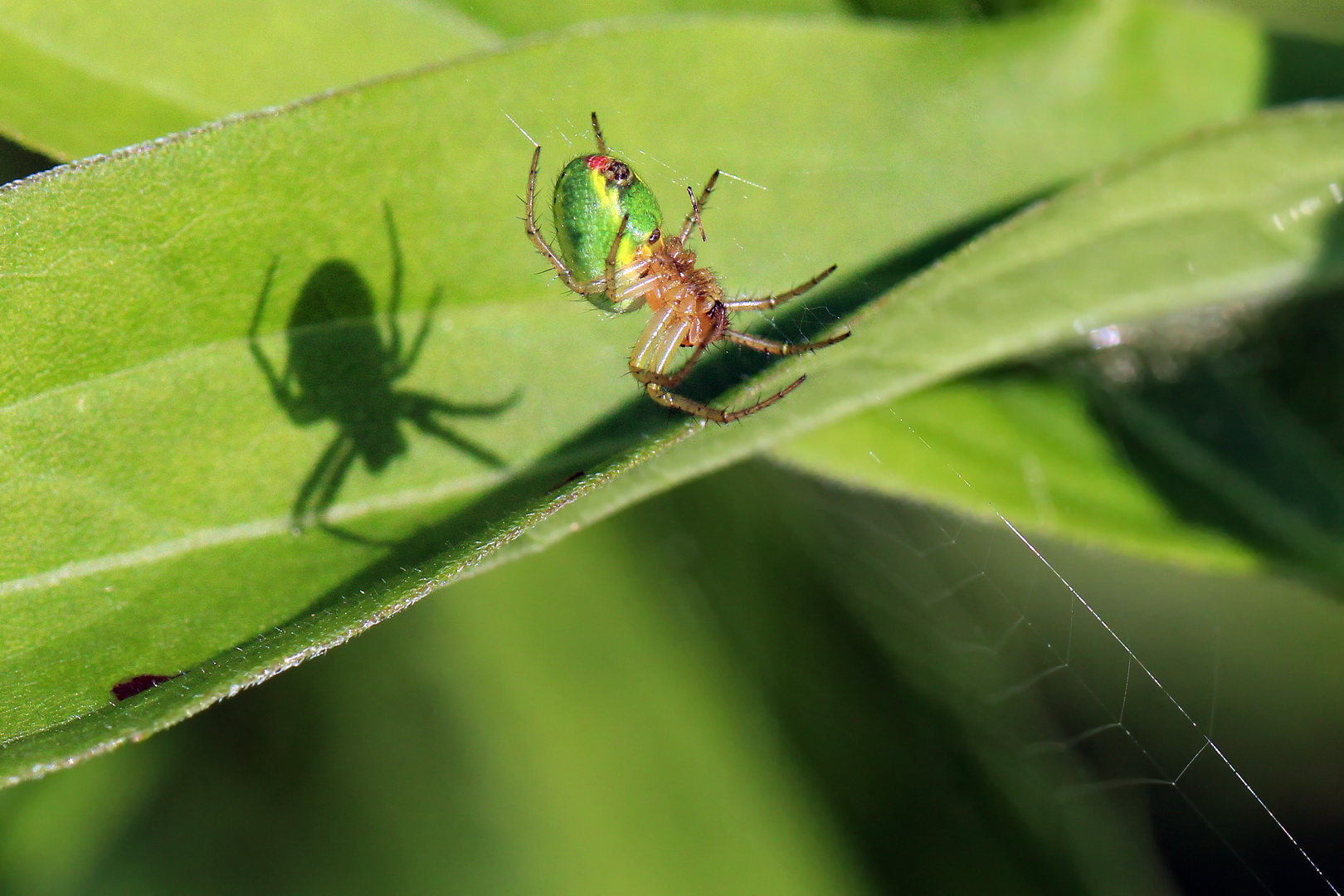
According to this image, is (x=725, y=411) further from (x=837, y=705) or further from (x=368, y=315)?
(x=837, y=705)

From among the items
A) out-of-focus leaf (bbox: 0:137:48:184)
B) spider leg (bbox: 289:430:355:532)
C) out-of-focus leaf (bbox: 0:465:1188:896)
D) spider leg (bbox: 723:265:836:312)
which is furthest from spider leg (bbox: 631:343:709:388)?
out-of-focus leaf (bbox: 0:137:48:184)

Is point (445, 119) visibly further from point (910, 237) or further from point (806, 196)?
point (910, 237)

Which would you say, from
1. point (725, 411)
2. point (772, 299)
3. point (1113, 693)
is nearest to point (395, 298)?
point (725, 411)

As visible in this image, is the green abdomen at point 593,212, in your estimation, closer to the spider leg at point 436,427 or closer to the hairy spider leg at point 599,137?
the hairy spider leg at point 599,137

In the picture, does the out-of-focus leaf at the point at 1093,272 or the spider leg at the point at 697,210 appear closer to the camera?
the out-of-focus leaf at the point at 1093,272

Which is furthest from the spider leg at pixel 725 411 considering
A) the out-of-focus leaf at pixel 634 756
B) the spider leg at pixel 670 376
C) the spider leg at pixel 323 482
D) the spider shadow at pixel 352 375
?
the out-of-focus leaf at pixel 634 756
